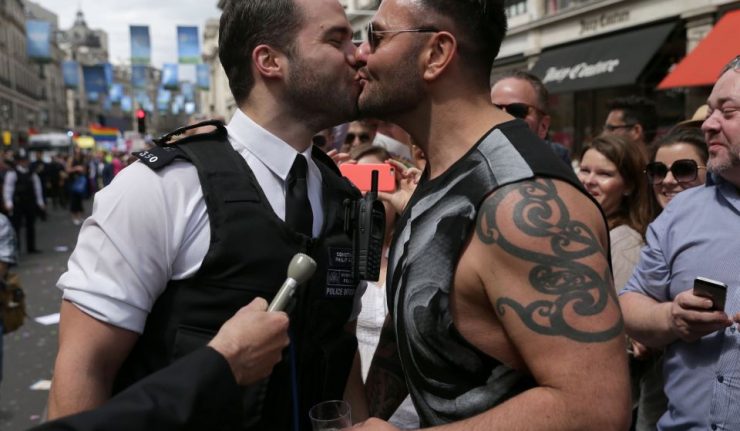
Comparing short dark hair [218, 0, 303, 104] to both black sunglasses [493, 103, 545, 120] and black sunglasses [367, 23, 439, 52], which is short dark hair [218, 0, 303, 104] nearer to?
black sunglasses [367, 23, 439, 52]

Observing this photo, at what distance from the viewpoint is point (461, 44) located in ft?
5.97

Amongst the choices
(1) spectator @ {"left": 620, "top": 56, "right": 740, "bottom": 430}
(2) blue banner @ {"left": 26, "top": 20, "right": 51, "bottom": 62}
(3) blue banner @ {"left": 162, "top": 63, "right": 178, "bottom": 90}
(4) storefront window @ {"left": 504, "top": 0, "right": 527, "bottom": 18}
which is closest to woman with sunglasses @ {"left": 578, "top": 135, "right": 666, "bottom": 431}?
(1) spectator @ {"left": 620, "top": 56, "right": 740, "bottom": 430}

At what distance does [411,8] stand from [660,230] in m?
1.49

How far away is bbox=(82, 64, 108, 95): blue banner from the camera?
37.6 m

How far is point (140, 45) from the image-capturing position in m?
34.4

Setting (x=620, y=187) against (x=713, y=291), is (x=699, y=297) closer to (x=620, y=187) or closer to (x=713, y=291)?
(x=713, y=291)

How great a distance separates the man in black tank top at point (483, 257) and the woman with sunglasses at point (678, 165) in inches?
75.1

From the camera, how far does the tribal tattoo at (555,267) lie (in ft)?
4.73

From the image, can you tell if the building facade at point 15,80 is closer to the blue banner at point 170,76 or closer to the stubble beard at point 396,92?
the blue banner at point 170,76

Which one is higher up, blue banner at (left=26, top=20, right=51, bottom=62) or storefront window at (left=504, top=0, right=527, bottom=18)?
blue banner at (left=26, top=20, right=51, bottom=62)

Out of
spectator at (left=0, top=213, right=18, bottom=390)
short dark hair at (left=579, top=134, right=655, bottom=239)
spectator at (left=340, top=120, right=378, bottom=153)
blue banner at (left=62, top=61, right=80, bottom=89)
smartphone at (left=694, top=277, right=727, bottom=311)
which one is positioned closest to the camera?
smartphone at (left=694, top=277, right=727, bottom=311)

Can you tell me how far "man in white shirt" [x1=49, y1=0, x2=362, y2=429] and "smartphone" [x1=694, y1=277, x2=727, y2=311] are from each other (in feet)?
3.87

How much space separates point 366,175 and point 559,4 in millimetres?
14560

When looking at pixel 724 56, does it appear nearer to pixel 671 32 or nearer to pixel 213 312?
pixel 671 32
